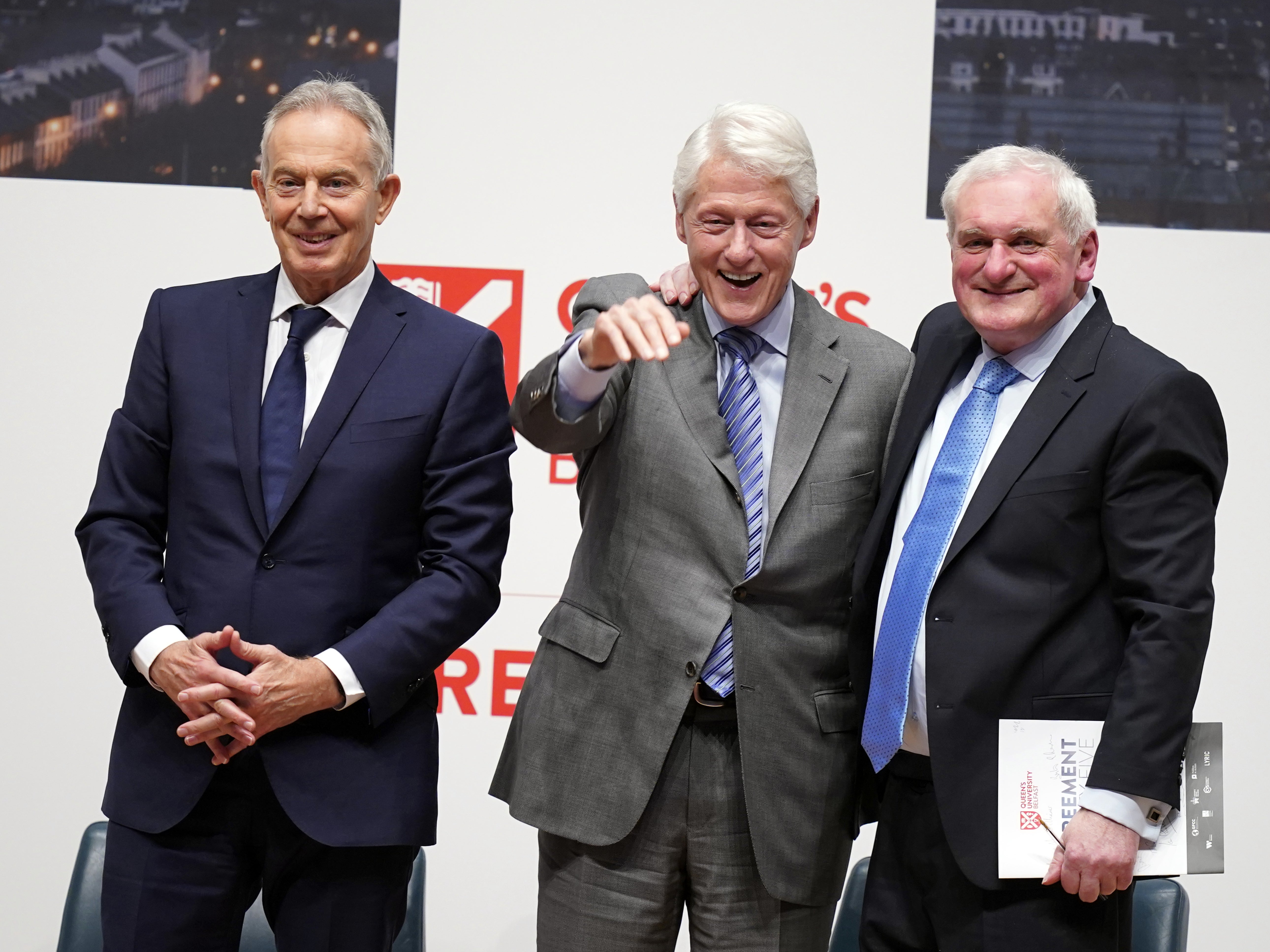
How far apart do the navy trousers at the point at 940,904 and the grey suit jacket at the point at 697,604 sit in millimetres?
89

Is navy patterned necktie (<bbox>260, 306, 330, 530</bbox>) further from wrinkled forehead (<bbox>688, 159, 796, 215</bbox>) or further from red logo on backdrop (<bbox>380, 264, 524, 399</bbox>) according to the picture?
red logo on backdrop (<bbox>380, 264, 524, 399</bbox>)

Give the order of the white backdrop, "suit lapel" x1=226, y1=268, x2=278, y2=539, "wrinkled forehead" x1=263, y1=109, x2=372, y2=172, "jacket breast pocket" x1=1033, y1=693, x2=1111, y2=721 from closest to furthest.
A: 1. "jacket breast pocket" x1=1033, y1=693, x2=1111, y2=721
2. "suit lapel" x1=226, y1=268, x2=278, y2=539
3. "wrinkled forehead" x1=263, y1=109, x2=372, y2=172
4. the white backdrop

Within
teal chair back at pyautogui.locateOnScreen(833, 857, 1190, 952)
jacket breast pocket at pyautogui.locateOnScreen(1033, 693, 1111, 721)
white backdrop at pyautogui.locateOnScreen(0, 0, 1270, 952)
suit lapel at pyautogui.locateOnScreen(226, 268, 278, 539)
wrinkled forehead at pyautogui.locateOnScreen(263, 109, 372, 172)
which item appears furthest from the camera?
white backdrop at pyautogui.locateOnScreen(0, 0, 1270, 952)

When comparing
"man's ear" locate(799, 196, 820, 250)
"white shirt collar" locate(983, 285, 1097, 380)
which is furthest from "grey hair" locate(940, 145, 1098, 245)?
"man's ear" locate(799, 196, 820, 250)

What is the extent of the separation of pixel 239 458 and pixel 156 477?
19cm

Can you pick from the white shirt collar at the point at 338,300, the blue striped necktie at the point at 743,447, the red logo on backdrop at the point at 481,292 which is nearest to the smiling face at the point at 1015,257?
the blue striped necktie at the point at 743,447

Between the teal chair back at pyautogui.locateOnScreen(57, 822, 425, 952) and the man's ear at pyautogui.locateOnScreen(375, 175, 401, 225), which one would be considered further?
the teal chair back at pyautogui.locateOnScreen(57, 822, 425, 952)

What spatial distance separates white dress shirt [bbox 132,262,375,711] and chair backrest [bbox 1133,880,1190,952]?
1795mm

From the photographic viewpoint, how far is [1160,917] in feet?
8.90

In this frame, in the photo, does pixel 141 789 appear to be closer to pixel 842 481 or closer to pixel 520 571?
pixel 842 481

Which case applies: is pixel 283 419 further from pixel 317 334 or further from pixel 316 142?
pixel 316 142

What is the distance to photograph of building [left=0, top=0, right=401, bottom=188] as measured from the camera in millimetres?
3564

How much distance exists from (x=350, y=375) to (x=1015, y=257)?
1.09m

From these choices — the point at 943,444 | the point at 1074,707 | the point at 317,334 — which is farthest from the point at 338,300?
the point at 1074,707
